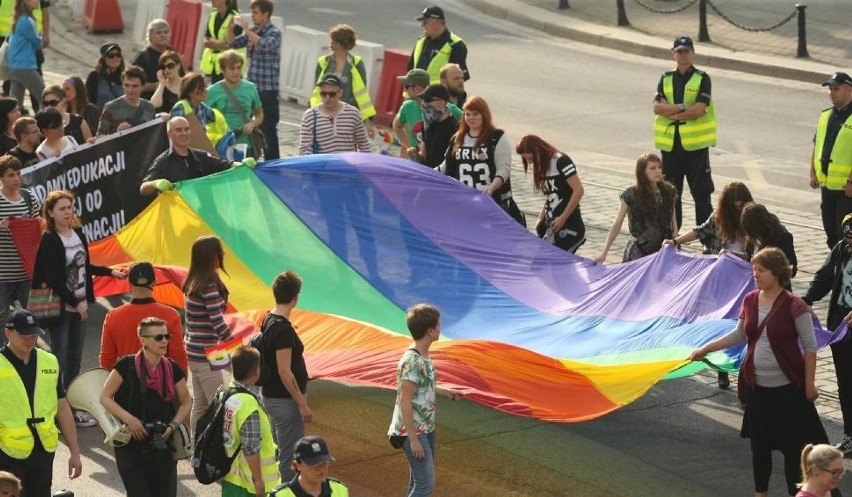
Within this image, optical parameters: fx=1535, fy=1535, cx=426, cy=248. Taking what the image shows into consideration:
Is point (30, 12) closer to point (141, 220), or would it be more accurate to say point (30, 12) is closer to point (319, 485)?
point (141, 220)

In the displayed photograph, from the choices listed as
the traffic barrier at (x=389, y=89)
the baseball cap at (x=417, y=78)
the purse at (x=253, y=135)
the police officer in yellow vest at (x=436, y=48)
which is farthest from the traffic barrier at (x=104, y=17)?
the baseball cap at (x=417, y=78)

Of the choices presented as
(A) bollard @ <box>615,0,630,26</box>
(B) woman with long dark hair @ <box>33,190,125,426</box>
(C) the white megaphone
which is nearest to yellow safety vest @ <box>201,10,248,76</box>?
(B) woman with long dark hair @ <box>33,190,125,426</box>

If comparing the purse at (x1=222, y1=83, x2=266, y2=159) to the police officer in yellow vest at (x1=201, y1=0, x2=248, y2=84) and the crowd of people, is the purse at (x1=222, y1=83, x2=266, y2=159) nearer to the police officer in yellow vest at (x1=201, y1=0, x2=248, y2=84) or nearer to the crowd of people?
the crowd of people

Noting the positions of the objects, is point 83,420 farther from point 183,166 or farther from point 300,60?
point 300,60

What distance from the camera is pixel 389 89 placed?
2127cm

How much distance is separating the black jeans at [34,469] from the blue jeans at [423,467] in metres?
1.97

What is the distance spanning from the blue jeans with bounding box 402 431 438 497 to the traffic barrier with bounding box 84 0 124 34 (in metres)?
20.2

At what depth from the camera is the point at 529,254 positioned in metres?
11.8

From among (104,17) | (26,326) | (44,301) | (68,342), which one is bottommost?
(104,17)

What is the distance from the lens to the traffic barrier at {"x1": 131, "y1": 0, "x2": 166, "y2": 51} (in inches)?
1021

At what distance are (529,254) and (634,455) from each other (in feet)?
7.10

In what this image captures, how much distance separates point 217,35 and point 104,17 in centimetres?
953

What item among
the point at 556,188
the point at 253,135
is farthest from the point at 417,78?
the point at 556,188

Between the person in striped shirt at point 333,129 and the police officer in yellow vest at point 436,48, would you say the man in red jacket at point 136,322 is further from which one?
the police officer in yellow vest at point 436,48
